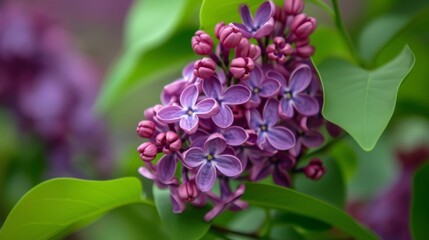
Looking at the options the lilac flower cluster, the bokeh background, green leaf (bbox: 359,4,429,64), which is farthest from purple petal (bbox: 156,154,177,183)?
the bokeh background

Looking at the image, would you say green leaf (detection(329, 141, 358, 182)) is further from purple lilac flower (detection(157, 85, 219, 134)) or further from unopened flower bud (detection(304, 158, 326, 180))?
purple lilac flower (detection(157, 85, 219, 134))

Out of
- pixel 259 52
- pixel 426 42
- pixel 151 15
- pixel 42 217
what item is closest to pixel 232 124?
pixel 259 52

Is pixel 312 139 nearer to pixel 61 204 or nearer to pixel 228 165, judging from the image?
pixel 228 165

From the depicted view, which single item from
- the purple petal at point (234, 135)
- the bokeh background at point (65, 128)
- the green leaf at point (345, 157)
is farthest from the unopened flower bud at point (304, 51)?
the bokeh background at point (65, 128)

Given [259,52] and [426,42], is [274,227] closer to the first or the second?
[259,52]

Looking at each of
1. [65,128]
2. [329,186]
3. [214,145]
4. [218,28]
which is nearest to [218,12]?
[218,28]

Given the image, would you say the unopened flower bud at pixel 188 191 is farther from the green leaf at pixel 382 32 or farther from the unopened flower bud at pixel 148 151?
the green leaf at pixel 382 32

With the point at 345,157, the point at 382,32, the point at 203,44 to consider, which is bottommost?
the point at 345,157
